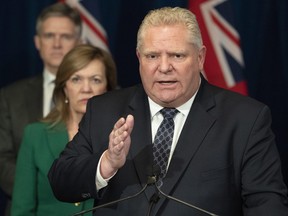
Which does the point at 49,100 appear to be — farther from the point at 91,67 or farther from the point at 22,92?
the point at 91,67

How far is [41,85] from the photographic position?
13.9ft

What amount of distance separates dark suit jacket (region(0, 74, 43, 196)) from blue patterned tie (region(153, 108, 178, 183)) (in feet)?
4.92

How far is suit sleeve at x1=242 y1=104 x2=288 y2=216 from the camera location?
231 cm

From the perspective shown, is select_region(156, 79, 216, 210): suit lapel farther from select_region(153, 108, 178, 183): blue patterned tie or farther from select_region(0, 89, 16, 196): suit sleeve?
select_region(0, 89, 16, 196): suit sleeve

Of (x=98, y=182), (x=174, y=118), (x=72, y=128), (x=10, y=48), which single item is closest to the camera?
(x=98, y=182)

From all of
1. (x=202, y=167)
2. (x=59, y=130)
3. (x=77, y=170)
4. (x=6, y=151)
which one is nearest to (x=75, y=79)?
(x=59, y=130)

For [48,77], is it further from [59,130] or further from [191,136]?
[191,136]

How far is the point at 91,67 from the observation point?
352 centimetres

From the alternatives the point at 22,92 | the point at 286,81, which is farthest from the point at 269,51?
the point at 22,92

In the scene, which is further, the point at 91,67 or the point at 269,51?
the point at 269,51

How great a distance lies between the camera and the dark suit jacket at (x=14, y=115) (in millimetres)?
3838

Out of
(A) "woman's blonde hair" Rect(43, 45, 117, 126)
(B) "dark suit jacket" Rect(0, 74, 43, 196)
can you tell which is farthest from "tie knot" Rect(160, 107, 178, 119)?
(B) "dark suit jacket" Rect(0, 74, 43, 196)

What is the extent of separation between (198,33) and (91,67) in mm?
1109

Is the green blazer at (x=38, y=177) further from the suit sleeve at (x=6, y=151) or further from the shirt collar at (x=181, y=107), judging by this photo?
the shirt collar at (x=181, y=107)
